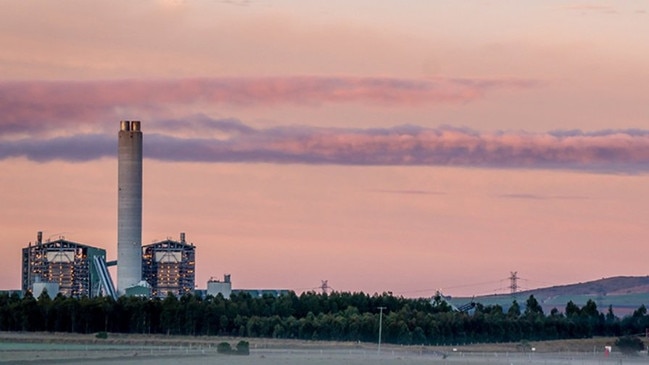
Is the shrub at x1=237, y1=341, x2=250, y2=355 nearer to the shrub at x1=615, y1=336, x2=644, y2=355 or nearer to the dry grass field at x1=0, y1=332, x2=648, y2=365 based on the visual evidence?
the dry grass field at x1=0, y1=332, x2=648, y2=365

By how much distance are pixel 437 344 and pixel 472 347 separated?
506 centimetres

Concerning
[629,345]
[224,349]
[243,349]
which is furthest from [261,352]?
[629,345]

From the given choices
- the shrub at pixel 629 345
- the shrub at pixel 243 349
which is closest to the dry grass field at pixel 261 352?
the shrub at pixel 243 349

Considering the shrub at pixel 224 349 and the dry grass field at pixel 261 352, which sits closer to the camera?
the dry grass field at pixel 261 352

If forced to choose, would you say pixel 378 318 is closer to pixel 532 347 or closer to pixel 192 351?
pixel 532 347

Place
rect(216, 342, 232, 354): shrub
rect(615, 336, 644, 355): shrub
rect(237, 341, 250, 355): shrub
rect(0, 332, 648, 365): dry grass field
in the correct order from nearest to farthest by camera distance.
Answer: rect(0, 332, 648, 365): dry grass field → rect(237, 341, 250, 355): shrub → rect(216, 342, 232, 354): shrub → rect(615, 336, 644, 355): shrub

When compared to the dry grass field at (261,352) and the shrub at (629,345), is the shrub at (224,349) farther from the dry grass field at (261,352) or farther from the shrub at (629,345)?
the shrub at (629,345)

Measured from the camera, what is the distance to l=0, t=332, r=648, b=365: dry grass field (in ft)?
439

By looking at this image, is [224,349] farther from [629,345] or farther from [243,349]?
[629,345]

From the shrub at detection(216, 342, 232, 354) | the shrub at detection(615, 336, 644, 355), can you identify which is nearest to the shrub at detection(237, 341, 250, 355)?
the shrub at detection(216, 342, 232, 354)

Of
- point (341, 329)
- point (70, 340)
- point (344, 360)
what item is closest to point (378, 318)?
point (341, 329)

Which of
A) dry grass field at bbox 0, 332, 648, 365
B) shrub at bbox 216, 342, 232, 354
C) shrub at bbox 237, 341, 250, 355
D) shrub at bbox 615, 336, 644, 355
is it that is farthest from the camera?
shrub at bbox 615, 336, 644, 355

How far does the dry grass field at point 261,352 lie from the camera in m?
134

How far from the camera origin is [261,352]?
511 ft
